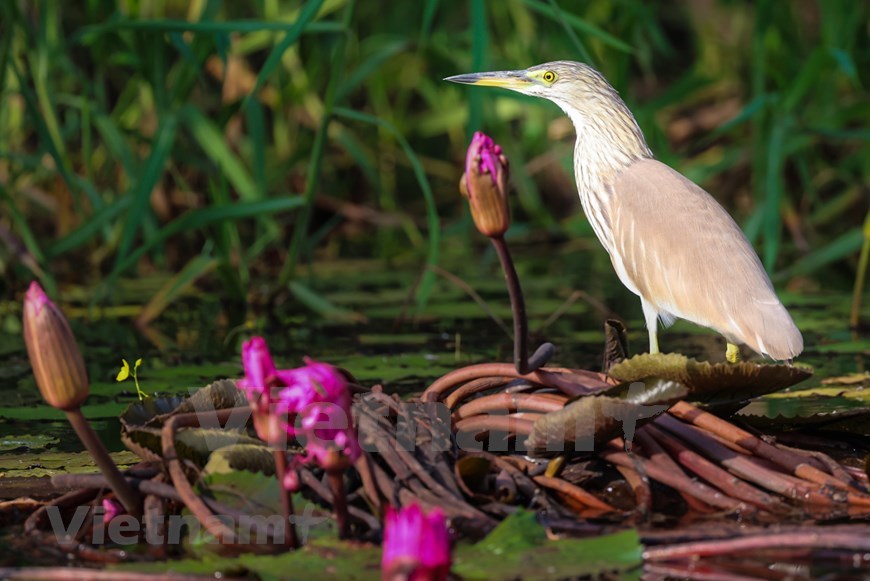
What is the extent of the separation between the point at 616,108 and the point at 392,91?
4.16 metres

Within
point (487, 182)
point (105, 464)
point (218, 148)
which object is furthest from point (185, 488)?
point (218, 148)

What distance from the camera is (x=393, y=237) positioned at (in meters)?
7.44

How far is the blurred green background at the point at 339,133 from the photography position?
15.0 ft

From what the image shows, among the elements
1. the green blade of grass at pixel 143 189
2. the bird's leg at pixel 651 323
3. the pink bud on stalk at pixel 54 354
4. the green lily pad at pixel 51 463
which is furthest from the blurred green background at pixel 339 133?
the pink bud on stalk at pixel 54 354

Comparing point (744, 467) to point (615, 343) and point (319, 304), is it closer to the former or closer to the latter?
point (615, 343)

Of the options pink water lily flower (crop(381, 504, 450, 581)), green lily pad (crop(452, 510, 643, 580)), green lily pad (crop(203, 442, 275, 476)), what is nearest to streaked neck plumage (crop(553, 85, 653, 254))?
green lily pad (crop(203, 442, 275, 476))

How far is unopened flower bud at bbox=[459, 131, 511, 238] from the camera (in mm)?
2033

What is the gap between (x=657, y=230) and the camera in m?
3.44

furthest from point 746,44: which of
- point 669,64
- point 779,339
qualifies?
point 779,339

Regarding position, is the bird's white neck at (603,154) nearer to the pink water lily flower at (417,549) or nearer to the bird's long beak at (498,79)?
the bird's long beak at (498,79)

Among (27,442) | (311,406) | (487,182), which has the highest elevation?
(487,182)

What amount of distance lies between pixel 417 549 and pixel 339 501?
394mm

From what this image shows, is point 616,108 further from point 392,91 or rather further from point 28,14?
point 392,91

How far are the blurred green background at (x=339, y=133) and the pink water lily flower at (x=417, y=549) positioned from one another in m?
2.20
